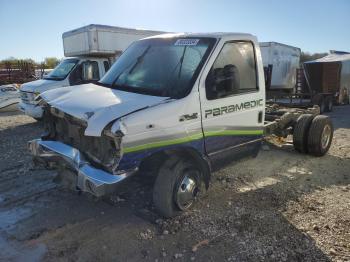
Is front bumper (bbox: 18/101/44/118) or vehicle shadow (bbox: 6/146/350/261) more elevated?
front bumper (bbox: 18/101/44/118)

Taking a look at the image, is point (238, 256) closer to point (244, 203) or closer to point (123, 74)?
point (244, 203)

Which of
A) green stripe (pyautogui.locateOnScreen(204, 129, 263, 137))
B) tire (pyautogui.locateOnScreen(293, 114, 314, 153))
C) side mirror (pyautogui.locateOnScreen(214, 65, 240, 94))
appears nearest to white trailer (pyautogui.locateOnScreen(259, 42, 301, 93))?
tire (pyautogui.locateOnScreen(293, 114, 314, 153))

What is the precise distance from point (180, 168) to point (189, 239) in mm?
810

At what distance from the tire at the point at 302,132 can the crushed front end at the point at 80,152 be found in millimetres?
4528

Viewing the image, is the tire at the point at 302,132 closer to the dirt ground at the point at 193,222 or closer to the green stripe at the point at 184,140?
the dirt ground at the point at 193,222

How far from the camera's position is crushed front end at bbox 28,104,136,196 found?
3762mm

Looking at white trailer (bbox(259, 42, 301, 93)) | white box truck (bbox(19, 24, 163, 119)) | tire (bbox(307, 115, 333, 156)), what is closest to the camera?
tire (bbox(307, 115, 333, 156))

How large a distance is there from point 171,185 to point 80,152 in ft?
3.64

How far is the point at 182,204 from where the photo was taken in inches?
177

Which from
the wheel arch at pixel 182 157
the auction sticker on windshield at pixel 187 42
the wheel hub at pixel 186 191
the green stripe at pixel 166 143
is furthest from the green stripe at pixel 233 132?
the auction sticker on windshield at pixel 187 42

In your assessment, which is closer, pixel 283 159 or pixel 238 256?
pixel 238 256

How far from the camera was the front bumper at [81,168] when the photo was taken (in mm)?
3738

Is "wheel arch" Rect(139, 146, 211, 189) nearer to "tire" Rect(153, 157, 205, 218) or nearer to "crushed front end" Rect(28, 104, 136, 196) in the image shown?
"tire" Rect(153, 157, 205, 218)

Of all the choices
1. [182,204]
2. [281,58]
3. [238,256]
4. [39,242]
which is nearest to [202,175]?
[182,204]
